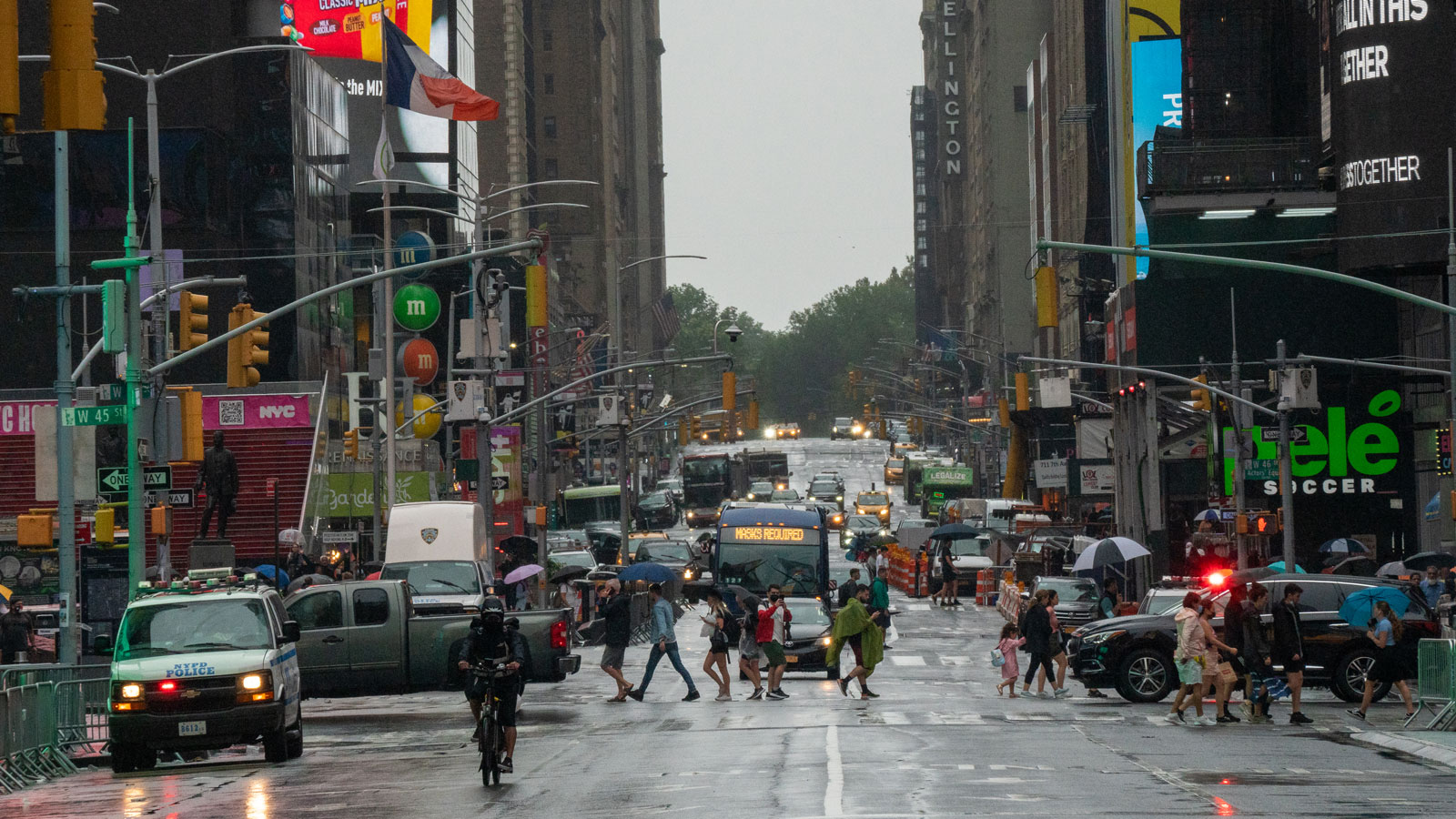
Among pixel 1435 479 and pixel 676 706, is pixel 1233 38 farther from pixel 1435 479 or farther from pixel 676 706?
pixel 676 706

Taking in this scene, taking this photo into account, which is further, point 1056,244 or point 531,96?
point 531,96

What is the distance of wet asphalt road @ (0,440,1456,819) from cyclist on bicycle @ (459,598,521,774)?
59cm

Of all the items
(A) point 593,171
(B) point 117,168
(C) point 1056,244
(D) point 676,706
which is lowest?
(D) point 676,706

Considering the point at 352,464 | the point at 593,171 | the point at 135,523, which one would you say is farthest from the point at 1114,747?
the point at 593,171

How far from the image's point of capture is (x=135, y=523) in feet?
83.8

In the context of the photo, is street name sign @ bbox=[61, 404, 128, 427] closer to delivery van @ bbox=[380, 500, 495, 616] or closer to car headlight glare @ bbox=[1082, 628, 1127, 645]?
delivery van @ bbox=[380, 500, 495, 616]

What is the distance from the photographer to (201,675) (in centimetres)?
1992

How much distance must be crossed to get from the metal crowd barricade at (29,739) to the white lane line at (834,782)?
8.18 m

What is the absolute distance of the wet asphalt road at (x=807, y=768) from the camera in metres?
14.8

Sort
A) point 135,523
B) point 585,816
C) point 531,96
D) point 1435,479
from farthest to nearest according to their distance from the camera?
point 531,96 < point 1435,479 < point 135,523 < point 585,816

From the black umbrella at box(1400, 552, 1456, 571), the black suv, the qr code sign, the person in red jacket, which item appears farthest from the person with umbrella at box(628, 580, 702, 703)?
the qr code sign

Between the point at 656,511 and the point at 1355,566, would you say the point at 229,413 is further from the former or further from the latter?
the point at 656,511

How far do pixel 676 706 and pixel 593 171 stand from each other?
417 ft

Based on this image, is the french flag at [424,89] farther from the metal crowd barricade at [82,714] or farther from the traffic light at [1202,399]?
the traffic light at [1202,399]
